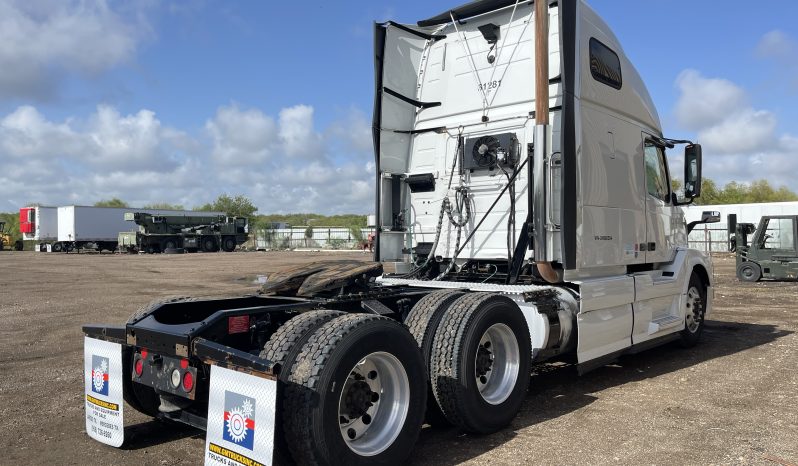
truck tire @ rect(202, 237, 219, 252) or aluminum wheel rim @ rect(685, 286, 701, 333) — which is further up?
truck tire @ rect(202, 237, 219, 252)

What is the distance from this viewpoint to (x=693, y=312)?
8305mm

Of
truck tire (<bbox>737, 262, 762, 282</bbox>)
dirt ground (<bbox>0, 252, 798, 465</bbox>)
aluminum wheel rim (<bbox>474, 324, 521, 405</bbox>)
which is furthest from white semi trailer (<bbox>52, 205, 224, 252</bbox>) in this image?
aluminum wheel rim (<bbox>474, 324, 521, 405</bbox>)

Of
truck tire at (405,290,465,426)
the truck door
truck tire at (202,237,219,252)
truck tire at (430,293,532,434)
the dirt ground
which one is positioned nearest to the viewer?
the dirt ground

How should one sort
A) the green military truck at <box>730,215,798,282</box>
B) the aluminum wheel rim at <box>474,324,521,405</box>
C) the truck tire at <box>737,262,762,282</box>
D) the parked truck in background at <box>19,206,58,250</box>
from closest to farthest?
the aluminum wheel rim at <box>474,324,521,405</box>
the green military truck at <box>730,215,798,282</box>
the truck tire at <box>737,262,762,282</box>
the parked truck in background at <box>19,206,58,250</box>

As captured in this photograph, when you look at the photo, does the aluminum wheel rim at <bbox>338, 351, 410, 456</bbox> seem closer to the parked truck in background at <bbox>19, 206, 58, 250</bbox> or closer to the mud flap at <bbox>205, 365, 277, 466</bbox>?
the mud flap at <bbox>205, 365, 277, 466</bbox>

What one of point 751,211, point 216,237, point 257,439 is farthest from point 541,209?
point 216,237

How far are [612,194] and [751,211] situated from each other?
40.3 meters

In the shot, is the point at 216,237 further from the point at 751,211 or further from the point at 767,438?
the point at 767,438

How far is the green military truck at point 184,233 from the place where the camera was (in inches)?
1809

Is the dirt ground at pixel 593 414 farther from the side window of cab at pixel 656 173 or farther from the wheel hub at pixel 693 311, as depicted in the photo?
the side window of cab at pixel 656 173

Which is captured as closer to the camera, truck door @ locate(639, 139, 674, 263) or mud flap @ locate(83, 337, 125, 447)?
mud flap @ locate(83, 337, 125, 447)

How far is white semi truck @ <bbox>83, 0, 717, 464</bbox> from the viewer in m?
3.64

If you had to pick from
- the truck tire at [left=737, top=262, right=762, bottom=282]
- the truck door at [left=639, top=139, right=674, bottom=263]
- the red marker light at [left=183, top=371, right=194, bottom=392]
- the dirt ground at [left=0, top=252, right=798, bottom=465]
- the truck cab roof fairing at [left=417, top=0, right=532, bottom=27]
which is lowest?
the dirt ground at [left=0, top=252, right=798, bottom=465]

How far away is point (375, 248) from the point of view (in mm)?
7293
